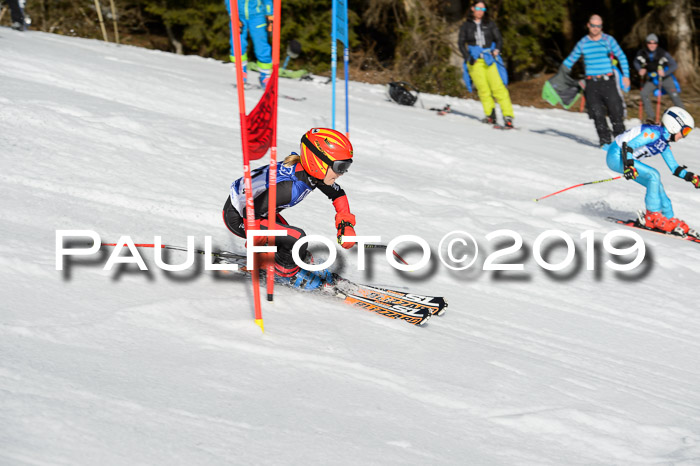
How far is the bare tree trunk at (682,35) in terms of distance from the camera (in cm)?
1884

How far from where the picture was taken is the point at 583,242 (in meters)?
7.45

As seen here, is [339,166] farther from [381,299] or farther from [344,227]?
[381,299]

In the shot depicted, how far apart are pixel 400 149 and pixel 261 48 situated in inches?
153

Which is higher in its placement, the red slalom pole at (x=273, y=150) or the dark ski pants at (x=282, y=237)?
the red slalom pole at (x=273, y=150)

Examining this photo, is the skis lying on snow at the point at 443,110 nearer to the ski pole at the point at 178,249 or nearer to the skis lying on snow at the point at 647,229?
the skis lying on snow at the point at 647,229

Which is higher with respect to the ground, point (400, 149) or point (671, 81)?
point (671, 81)

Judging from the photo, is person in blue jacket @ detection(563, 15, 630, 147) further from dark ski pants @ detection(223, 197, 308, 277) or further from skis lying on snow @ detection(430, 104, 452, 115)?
dark ski pants @ detection(223, 197, 308, 277)

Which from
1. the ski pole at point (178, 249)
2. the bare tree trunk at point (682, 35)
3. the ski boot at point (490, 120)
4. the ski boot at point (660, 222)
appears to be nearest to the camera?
the ski pole at point (178, 249)

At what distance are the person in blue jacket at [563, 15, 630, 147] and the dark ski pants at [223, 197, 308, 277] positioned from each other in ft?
26.2

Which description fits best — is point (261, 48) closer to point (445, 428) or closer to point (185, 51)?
point (445, 428)

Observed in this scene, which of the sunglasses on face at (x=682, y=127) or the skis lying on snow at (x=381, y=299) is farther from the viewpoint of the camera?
the sunglasses on face at (x=682, y=127)

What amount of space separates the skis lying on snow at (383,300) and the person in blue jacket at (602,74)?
24.9 ft

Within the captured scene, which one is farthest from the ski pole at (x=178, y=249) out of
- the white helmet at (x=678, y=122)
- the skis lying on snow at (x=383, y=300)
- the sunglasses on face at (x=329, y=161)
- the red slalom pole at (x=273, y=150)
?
the white helmet at (x=678, y=122)

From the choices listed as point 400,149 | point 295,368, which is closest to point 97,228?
point 295,368
